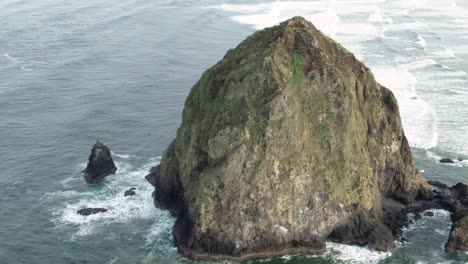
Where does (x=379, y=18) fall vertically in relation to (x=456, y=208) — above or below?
above

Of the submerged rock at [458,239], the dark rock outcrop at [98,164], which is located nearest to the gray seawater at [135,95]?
the submerged rock at [458,239]

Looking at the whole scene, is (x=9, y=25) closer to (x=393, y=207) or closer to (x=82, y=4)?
(x=82, y=4)

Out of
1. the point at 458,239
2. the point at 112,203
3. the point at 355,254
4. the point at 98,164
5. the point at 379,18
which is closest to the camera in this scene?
the point at 355,254

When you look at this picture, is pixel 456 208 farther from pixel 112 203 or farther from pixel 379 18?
pixel 379 18

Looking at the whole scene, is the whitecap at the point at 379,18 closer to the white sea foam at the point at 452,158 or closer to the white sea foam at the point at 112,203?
the white sea foam at the point at 452,158

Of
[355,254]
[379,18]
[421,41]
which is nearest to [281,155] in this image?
[355,254]

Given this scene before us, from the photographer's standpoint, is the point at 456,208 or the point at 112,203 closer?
the point at 456,208

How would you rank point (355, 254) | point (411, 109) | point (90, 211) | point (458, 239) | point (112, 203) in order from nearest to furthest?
point (355, 254), point (458, 239), point (90, 211), point (112, 203), point (411, 109)
